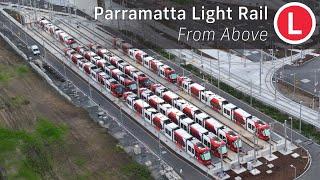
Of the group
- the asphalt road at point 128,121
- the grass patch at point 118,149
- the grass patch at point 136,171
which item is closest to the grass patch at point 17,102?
the asphalt road at point 128,121

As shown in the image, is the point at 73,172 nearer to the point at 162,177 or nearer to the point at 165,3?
the point at 162,177

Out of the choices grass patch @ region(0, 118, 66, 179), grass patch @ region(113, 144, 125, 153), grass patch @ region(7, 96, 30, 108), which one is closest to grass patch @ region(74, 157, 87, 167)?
grass patch @ region(0, 118, 66, 179)

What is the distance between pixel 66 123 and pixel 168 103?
11043mm

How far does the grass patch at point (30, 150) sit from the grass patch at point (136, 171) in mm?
6576

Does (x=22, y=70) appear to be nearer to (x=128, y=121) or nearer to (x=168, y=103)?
(x=128, y=121)

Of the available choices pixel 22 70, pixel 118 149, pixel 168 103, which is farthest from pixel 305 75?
pixel 22 70

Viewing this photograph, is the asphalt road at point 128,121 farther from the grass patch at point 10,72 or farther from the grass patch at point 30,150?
the grass patch at point 30,150

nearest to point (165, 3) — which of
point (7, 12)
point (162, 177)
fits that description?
point (7, 12)

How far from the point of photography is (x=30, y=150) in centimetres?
5109

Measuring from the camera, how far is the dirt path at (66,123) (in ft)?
158

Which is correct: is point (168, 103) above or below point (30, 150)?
above

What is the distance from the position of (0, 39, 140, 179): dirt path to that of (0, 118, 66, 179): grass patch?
38.8 inches

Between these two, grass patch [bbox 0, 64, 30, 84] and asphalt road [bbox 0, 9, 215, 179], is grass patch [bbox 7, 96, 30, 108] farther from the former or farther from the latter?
asphalt road [bbox 0, 9, 215, 179]

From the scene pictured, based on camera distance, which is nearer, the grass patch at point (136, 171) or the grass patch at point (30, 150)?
the grass patch at point (136, 171)
